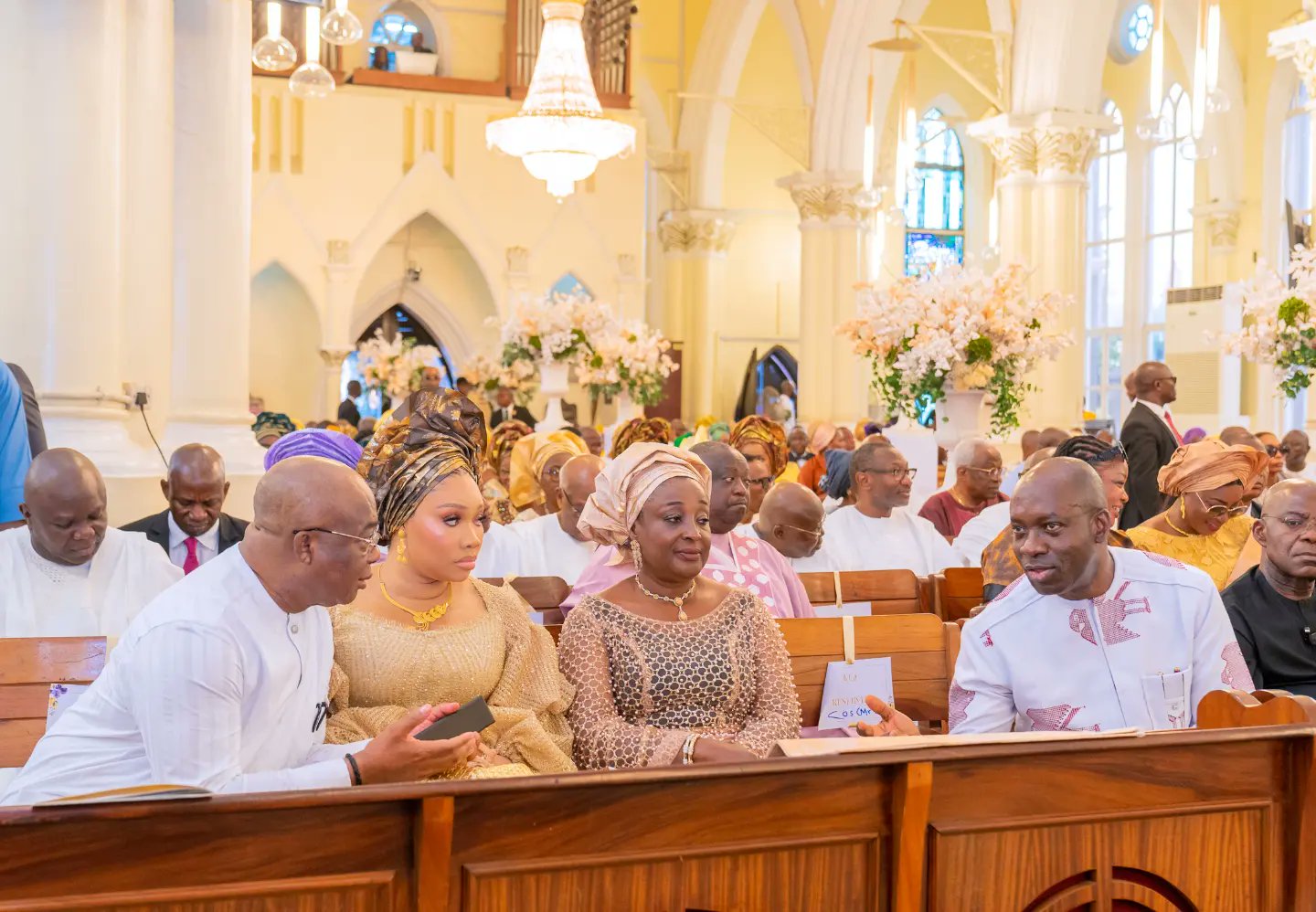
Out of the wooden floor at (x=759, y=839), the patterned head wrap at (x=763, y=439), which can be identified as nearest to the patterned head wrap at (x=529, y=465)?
the patterned head wrap at (x=763, y=439)

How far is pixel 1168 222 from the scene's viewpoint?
915 inches

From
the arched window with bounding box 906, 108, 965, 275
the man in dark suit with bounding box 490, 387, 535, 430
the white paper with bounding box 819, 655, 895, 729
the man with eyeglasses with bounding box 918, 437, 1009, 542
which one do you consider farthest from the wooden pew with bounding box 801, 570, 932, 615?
the arched window with bounding box 906, 108, 965, 275

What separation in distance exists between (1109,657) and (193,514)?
3.72 meters

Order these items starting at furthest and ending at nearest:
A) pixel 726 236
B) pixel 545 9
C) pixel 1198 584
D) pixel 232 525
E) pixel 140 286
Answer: pixel 726 236 → pixel 545 9 → pixel 140 286 → pixel 232 525 → pixel 1198 584

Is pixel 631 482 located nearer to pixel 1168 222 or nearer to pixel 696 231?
pixel 696 231

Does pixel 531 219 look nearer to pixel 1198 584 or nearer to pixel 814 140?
pixel 814 140

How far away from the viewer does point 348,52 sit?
21359 millimetres

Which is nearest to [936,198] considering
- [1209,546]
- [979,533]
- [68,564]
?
[979,533]

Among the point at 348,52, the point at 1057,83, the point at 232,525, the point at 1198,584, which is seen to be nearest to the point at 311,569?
the point at 1198,584

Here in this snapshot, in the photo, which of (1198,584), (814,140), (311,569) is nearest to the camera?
(311,569)

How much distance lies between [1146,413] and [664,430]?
2.87m

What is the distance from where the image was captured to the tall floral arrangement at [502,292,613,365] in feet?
40.0

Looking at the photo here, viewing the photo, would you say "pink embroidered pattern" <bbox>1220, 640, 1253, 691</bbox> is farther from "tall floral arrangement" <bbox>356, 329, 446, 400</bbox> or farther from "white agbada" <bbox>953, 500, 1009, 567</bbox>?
"tall floral arrangement" <bbox>356, 329, 446, 400</bbox>

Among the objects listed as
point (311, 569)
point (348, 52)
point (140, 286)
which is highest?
point (348, 52)
